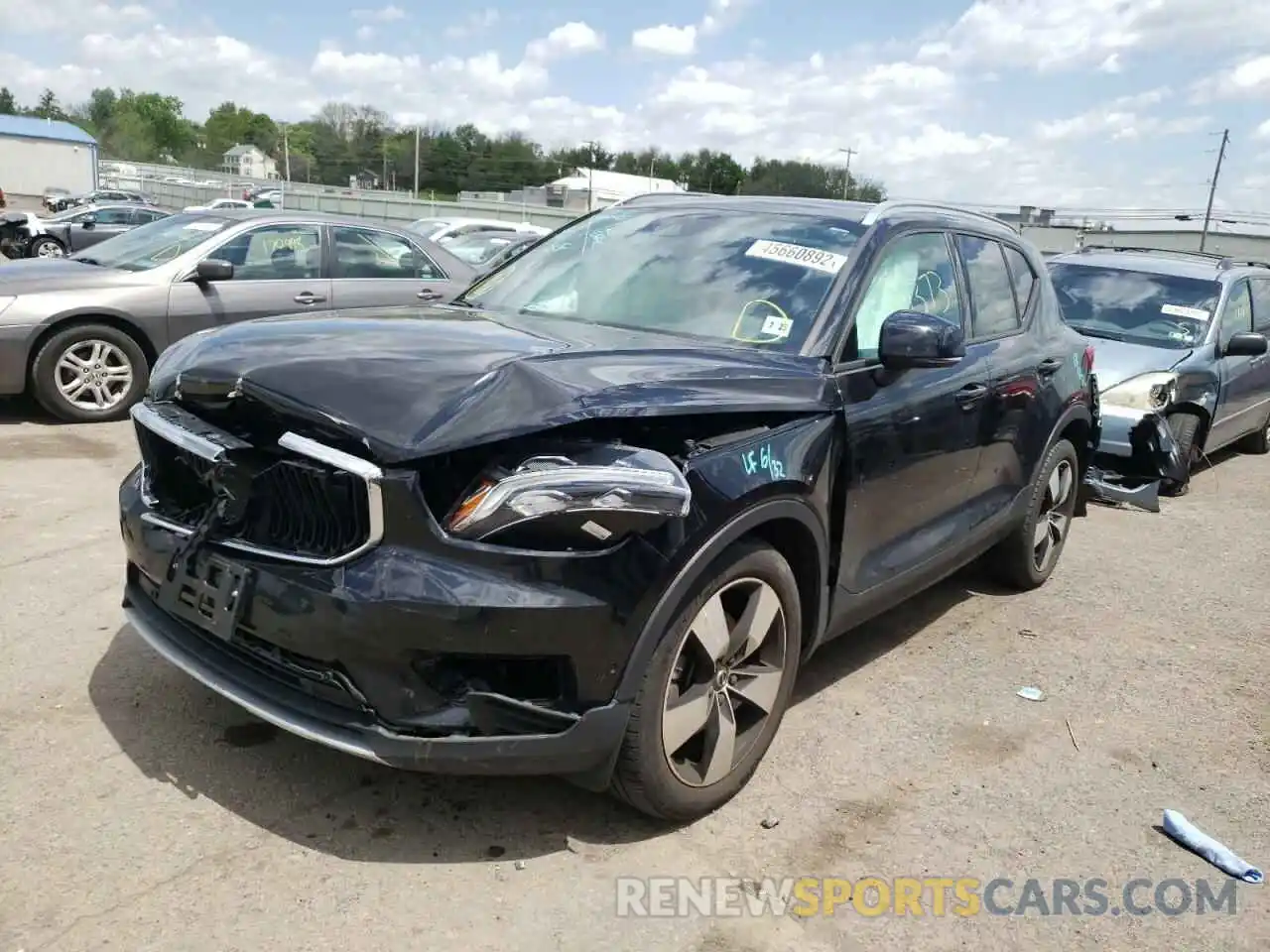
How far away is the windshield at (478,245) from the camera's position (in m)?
16.6

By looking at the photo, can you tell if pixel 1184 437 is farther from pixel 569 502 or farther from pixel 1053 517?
pixel 569 502

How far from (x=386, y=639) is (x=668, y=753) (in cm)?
89

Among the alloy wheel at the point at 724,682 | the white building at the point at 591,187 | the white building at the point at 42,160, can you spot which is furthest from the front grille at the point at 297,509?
the white building at the point at 42,160

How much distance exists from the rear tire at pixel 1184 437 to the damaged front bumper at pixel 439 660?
6933mm

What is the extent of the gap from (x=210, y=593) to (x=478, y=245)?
50.7 feet

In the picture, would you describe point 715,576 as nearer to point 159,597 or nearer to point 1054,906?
point 1054,906

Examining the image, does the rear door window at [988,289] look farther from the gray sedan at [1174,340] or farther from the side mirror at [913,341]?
the gray sedan at [1174,340]

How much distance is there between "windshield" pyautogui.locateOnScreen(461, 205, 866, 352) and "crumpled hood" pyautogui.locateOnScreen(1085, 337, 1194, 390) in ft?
15.5

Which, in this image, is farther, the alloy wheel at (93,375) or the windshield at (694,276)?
the alloy wheel at (93,375)

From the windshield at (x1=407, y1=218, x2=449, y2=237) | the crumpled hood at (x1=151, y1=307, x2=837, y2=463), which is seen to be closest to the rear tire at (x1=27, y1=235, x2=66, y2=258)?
the windshield at (x1=407, y1=218, x2=449, y2=237)

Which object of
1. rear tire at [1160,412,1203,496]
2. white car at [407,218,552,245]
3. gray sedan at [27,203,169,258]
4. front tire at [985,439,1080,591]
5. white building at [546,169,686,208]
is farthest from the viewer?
white building at [546,169,686,208]

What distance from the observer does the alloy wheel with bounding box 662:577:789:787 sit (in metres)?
2.88

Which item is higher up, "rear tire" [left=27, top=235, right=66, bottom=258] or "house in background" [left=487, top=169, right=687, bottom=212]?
"house in background" [left=487, top=169, right=687, bottom=212]

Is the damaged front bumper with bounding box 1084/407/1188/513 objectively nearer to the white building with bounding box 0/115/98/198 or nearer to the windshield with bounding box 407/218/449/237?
the windshield with bounding box 407/218/449/237
